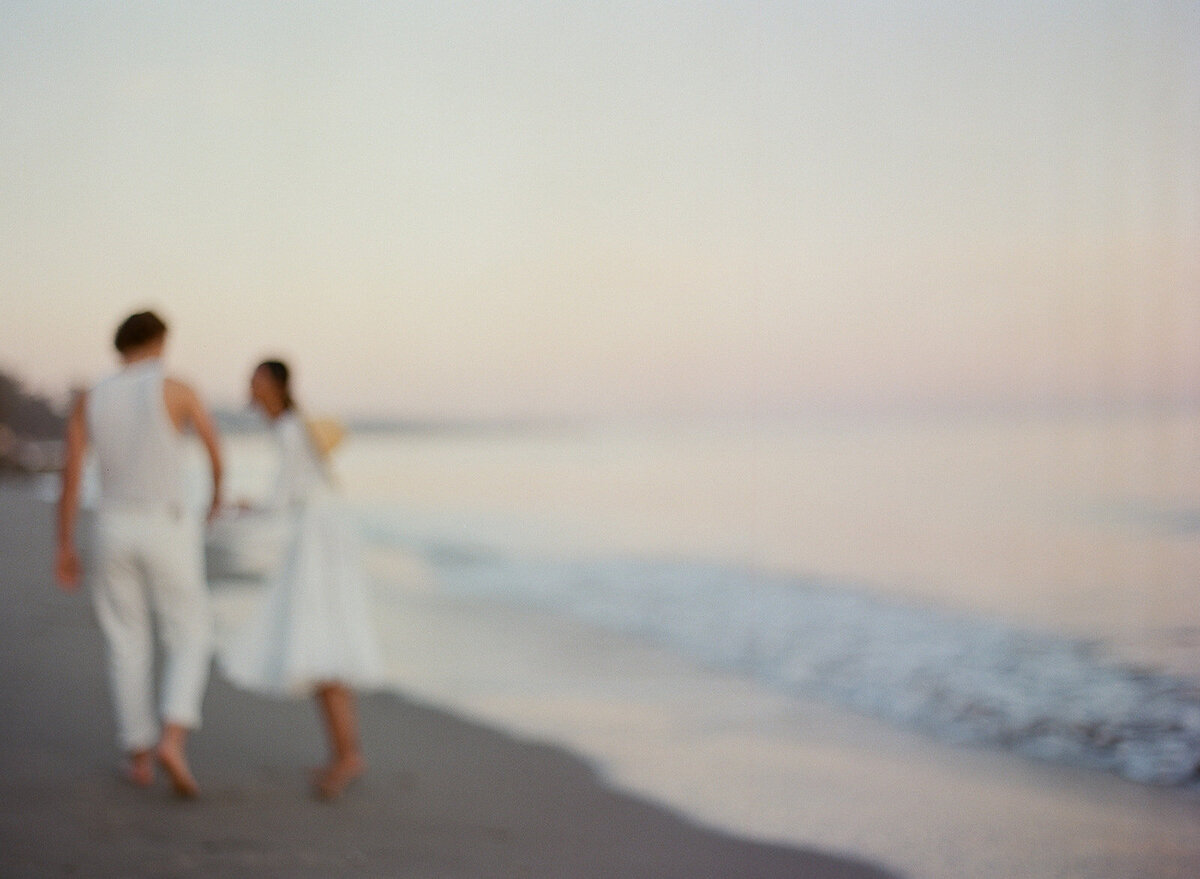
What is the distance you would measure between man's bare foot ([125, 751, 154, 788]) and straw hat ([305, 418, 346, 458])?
1088 mm

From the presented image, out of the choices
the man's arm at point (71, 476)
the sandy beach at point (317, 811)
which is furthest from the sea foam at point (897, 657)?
the man's arm at point (71, 476)

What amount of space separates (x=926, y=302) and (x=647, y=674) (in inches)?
174

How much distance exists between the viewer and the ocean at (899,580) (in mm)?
5664

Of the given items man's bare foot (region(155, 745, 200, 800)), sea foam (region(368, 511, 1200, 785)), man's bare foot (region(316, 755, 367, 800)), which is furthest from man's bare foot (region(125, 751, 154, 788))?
sea foam (region(368, 511, 1200, 785))

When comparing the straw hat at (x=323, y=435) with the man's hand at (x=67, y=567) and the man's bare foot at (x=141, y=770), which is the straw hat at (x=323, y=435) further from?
the man's bare foot at (x=141, y=770)

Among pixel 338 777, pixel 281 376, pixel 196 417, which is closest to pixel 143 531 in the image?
pixel 196 417

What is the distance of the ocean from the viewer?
566cm

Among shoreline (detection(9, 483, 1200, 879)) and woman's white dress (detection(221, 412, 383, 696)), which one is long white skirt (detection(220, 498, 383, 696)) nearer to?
woman's white dress (detection(221, 412, 383, 696))

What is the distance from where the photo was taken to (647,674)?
20.2ft

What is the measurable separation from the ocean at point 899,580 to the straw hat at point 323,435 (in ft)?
1.42

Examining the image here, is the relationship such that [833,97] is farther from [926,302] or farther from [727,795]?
[727,795]

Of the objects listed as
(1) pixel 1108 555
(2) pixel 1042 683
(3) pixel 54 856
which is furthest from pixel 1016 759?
(1) pixel 1108 555

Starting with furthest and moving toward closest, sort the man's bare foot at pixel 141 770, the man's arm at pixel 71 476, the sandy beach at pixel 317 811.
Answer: the man's bare foot at pixel 141 770
the man's arm at pixel 71 476
the sandy beach at pixel 317 811

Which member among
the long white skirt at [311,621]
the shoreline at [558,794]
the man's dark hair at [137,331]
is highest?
the man's dark hair at [137,331]
